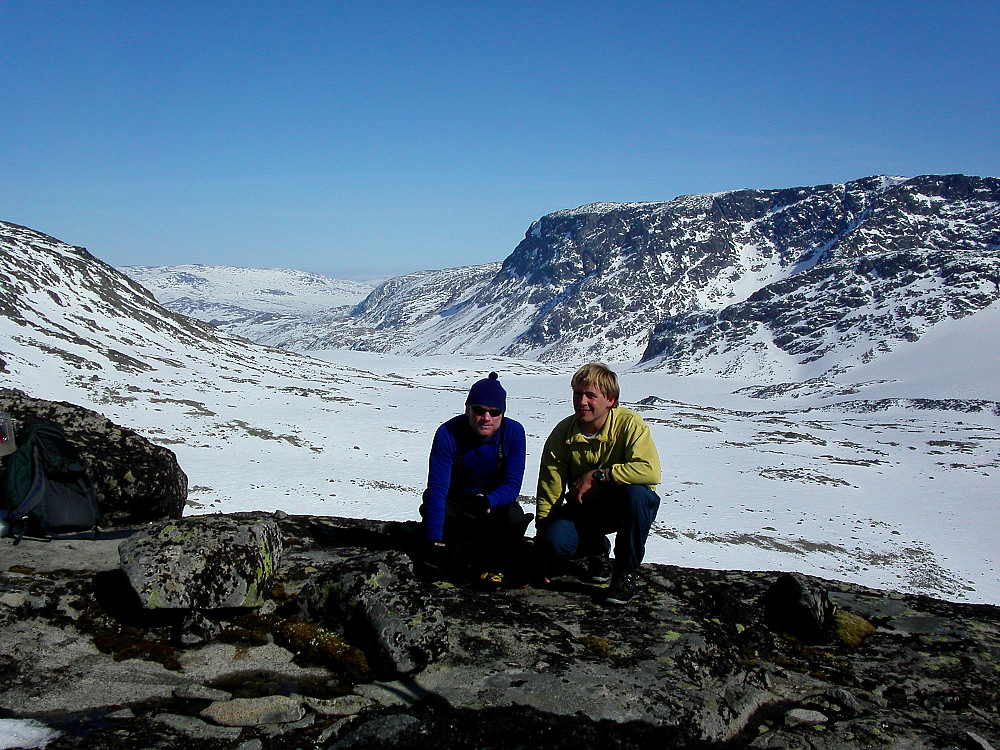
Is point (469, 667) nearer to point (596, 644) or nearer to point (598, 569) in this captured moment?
point (596, 644)

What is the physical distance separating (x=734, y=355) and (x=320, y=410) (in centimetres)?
15723

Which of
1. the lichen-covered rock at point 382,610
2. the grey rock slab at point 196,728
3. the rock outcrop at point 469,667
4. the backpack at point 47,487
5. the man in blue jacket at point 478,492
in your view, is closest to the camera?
the grey rock slab at point 196,728

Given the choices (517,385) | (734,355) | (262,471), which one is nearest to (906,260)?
(734,355)

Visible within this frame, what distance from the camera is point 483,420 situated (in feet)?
23.4

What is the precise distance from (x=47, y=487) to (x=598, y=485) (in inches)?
264

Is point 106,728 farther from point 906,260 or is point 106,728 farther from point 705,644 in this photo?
point 906,260

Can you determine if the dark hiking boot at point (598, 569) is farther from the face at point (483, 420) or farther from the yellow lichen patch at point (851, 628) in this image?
the yellow lichen patch at point (851, 628)

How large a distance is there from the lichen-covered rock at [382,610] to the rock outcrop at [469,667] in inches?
0.7

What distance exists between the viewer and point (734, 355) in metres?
187

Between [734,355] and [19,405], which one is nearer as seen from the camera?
[19,405]

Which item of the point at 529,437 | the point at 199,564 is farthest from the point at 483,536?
the point at 529,437

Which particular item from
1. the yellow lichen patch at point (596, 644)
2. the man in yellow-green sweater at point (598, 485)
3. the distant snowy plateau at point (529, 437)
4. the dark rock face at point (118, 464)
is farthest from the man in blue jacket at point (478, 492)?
the distant snowy plateau at point (529, 437)

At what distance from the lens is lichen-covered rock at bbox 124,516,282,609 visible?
5.62 m

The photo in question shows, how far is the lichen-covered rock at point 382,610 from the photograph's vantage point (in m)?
5.19
